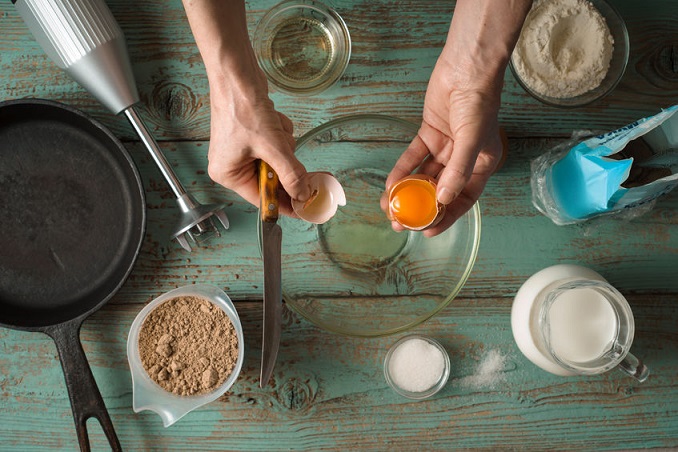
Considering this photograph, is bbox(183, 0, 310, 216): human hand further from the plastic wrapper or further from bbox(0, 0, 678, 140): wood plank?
the plastic wrapper

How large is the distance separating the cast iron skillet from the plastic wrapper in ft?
2.73

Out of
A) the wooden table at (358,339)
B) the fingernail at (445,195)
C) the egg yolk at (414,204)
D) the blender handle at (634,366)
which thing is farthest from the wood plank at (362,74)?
the blender handle at (634,366)

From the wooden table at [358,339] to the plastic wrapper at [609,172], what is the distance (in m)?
0.05

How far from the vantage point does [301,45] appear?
1.20 meters

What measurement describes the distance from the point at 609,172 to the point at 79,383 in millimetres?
1044

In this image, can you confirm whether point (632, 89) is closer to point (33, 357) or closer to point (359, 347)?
point (359, 347)

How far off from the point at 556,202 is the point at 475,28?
0.39 meters

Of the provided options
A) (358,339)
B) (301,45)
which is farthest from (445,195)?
(301,45)

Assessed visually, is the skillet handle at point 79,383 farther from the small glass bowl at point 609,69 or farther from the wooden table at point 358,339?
the small glass bowl at point 609,69

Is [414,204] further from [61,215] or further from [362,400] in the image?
[61,215]

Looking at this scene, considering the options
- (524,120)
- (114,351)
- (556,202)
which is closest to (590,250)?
(556,202)

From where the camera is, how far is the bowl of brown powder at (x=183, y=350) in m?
1.08

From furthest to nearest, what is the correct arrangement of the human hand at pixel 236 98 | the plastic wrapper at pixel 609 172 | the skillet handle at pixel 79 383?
the skillet handle at pixel 79 383 < the plastic wrapper at pixel 609 172 < the human hand at pixel 236 98

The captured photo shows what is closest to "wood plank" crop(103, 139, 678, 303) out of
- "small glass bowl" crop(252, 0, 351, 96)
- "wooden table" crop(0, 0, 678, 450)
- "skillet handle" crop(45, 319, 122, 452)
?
"wooden table" crop(0, 0, 678, 450)
